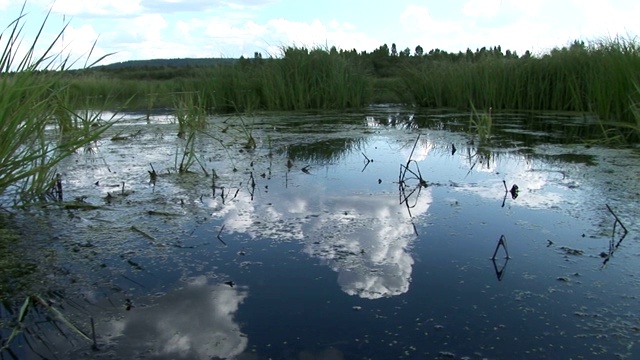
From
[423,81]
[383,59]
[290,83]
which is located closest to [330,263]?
[290,83]

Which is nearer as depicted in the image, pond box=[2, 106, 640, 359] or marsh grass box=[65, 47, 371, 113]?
pond box=[2, 106, 640, 359]

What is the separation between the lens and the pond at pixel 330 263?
1.40m

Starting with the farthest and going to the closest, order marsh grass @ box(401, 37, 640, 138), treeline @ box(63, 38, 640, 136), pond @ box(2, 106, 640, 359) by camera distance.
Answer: treeline @ box(63, 38, 640, 136)
marsh grass @ box(401, 37, 640, 138)
pond @ box(2, 106, 640, 359)

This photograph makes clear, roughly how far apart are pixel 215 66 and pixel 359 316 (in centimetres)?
805

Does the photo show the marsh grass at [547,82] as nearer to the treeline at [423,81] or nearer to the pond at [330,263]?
the treeline at [423,81]

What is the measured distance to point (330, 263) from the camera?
1942 mm

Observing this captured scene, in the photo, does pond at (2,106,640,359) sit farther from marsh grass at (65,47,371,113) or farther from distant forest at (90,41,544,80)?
marsh grass at (65,47,371,113)

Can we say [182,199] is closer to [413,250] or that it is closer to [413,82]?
[413,250]

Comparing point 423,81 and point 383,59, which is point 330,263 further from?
point 383,59

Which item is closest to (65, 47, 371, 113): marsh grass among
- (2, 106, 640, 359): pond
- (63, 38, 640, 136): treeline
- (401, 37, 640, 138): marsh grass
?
(63, 38, 640, 136): treeline

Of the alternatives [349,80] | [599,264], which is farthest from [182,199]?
[349,80]

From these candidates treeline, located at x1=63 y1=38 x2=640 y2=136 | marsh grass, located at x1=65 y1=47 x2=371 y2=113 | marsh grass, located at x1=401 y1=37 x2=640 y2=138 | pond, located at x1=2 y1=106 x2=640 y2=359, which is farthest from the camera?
marsh grass, located at x1=65 y1=47 x2=371 y2=113

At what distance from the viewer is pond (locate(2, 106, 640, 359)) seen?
140 centimetres

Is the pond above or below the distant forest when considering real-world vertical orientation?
below
